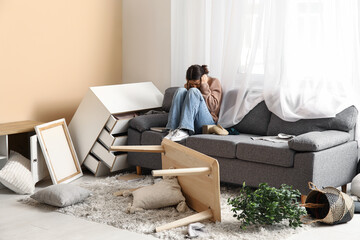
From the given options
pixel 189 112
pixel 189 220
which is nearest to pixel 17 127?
pixel 189 112

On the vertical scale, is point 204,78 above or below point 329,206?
above

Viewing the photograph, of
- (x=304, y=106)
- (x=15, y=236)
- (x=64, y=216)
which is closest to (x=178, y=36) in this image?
(x=304, y=106)

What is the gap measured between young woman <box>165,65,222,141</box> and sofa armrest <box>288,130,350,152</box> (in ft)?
3.38

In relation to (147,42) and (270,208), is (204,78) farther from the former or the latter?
(270,208)

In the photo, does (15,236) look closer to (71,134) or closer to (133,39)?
(71,134)

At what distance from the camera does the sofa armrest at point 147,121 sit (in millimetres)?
4855

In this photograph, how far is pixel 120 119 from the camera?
16.0ft

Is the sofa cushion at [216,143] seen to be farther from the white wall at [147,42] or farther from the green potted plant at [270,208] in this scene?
the white wall at [147,42]

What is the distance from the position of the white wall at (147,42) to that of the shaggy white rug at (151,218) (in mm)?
1817

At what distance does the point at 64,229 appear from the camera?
3432 mm

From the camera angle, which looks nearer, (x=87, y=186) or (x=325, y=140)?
(x=325, y=140)

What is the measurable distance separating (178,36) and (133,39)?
2.21ft

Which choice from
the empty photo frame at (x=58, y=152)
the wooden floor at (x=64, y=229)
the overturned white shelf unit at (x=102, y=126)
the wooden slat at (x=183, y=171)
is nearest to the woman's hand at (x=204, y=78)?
the overturned white shelf unit at (x=102, y=126)

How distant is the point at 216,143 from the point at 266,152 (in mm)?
474
